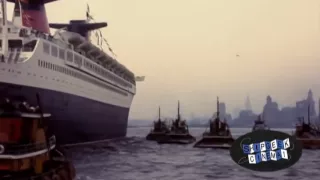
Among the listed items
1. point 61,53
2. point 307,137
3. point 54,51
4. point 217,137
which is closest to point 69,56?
point 61,53

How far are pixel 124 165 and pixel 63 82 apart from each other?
1137 centimetres

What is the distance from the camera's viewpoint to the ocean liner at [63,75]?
3659 cm

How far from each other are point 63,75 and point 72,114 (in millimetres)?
4208

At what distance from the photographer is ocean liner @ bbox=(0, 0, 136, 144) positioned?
36.6m

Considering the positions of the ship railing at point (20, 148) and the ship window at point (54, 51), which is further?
the ship window at point (54, 51)

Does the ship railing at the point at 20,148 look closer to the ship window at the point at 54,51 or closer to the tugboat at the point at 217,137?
the ship window at the point at 54,51

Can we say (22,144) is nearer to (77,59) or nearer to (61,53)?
(61,53)

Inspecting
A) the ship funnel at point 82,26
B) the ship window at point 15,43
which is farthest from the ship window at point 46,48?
the ship funnel at point 82,26

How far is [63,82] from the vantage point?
151ft

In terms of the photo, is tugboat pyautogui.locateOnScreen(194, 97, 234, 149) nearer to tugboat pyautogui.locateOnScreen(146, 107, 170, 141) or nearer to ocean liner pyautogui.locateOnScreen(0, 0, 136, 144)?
ocean liner pyautogui.locateOnScreen(0, 0, 136, 144)

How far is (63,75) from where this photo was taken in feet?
152

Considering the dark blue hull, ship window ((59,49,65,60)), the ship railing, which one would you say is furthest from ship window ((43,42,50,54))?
the ship railing

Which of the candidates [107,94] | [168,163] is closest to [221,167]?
[168,163]

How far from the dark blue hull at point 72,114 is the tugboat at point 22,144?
62.5ft
